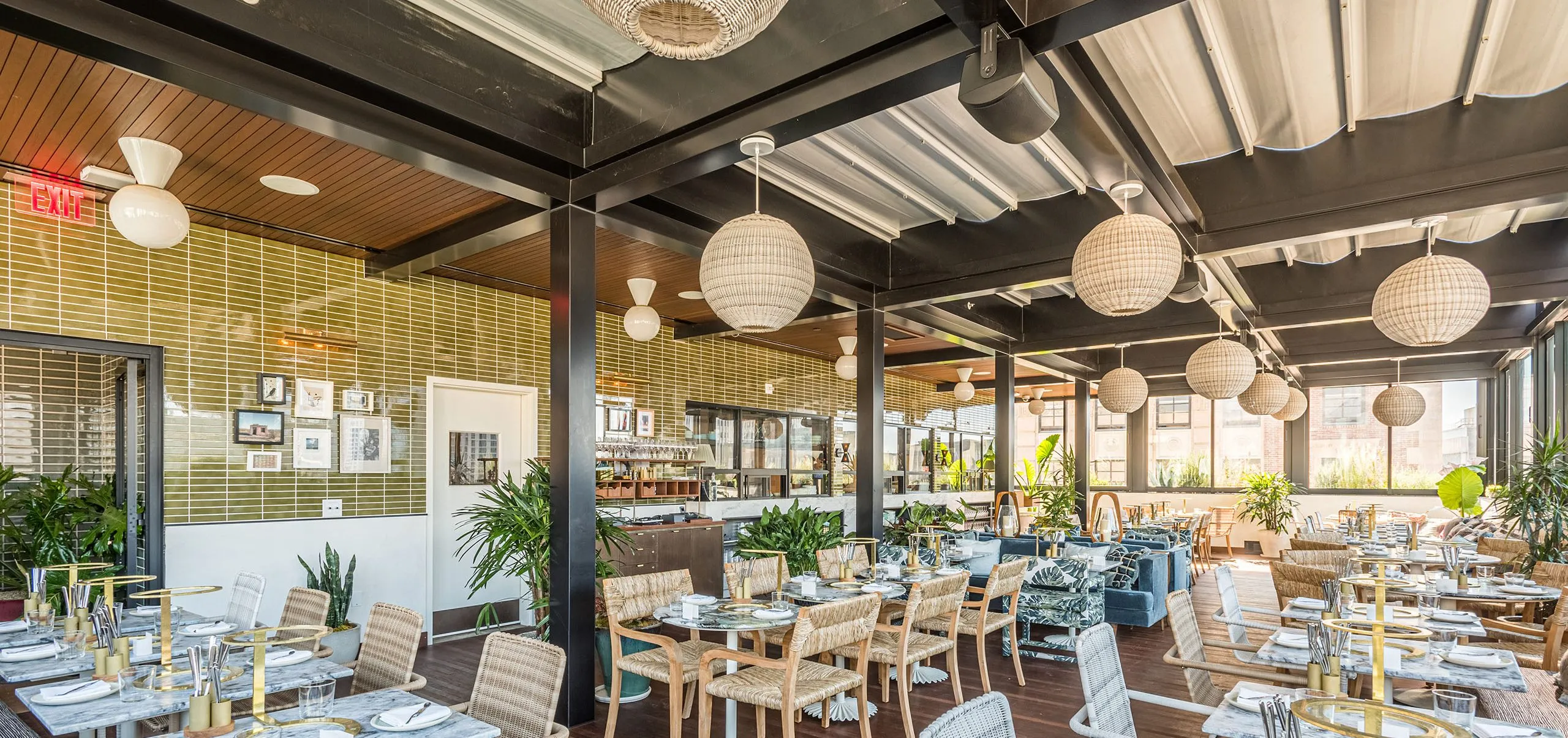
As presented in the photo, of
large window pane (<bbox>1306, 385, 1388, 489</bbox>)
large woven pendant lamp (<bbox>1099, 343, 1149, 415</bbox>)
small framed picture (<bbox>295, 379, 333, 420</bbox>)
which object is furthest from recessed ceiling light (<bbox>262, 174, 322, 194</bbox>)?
large window pane (<bbox>1306, 385, 1388, 489</bbox>)

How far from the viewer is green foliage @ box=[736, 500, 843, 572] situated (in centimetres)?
726

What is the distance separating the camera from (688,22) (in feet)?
7.03

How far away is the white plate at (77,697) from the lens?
2842mm

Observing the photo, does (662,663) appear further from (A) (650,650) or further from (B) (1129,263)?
(B) (1129,263)

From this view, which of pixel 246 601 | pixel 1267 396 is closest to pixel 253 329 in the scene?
pixel 246 601

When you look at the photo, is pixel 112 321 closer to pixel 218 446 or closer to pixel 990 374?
pixel 218 446

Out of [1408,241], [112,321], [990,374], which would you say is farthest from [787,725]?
[990,374]

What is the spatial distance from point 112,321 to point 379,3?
347 centimetres

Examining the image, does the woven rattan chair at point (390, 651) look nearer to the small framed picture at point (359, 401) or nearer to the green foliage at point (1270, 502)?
the small framed picture at point (359, 401)

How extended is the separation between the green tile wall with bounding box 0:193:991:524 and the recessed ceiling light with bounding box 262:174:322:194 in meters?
1.28

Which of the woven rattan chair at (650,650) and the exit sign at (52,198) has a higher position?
the exit sign at (52,198)

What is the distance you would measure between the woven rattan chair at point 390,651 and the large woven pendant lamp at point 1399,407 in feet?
36.2

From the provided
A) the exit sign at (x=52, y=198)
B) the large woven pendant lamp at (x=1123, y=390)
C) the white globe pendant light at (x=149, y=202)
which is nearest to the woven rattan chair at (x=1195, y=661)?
the white globe pendant light at (x=149, y=202)

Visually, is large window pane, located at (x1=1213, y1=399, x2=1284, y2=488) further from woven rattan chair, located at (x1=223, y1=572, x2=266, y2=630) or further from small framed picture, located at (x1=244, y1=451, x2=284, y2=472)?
woven rattan chair, located at (x1=223, y1=572, x2=266, y2=630)
